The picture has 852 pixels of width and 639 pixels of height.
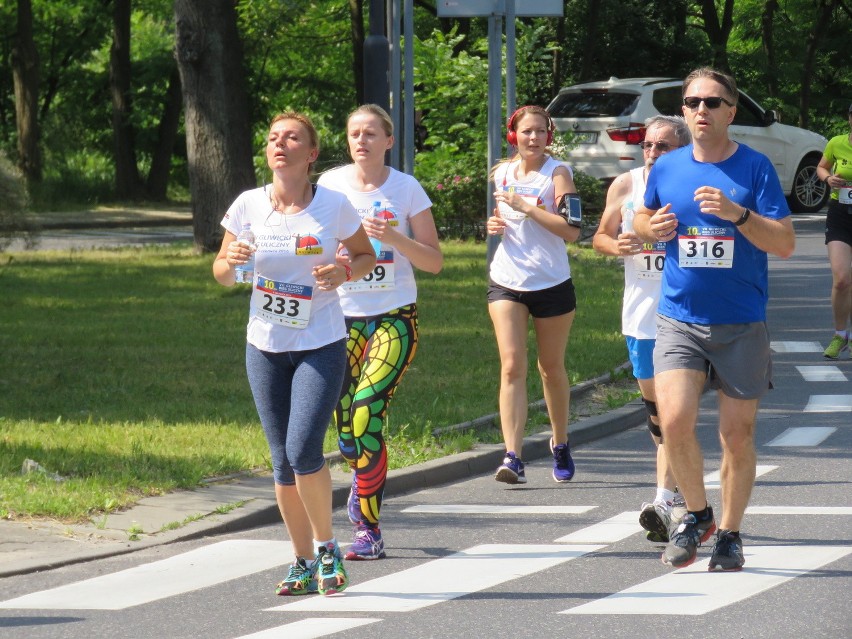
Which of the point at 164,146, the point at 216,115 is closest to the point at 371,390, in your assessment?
the point at 216,115

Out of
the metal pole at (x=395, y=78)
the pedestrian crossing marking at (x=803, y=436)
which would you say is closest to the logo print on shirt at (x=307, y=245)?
the pedestrian crossing marking at (x=803, y=436)

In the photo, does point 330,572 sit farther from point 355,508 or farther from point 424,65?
point 424,65

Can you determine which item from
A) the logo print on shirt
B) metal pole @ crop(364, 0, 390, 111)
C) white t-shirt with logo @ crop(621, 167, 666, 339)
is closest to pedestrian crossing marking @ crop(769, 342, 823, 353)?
metal pole @ crop(364, 0, 390, 111)

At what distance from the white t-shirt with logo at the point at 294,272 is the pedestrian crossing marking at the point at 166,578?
3.78 ft

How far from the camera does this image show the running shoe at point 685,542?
6574mm

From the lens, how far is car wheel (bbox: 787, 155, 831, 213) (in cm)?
2703

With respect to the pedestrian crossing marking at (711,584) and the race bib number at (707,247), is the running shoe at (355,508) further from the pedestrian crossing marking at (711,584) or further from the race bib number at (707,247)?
the race bib number at (707,247)

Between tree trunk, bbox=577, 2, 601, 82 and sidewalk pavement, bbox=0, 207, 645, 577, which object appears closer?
sidewalk pavement, bbox=0, 207, 645, 577

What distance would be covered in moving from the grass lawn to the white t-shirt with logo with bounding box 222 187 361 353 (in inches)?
84.4

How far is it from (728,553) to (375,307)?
1916 mm

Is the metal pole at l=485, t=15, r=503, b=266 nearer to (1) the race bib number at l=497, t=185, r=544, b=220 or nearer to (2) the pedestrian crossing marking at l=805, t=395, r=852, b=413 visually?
(2) the pedestrian crossing marking at l=805, t=395, r=852, b=413

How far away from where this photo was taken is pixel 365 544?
7.11 meters

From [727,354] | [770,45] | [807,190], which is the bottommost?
[807,190]

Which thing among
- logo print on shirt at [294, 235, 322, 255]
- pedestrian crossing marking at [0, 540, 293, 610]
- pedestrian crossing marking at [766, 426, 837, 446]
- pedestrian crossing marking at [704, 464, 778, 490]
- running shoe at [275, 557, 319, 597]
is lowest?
pedestrian crossing marking at [766, 426, 837, 446]
